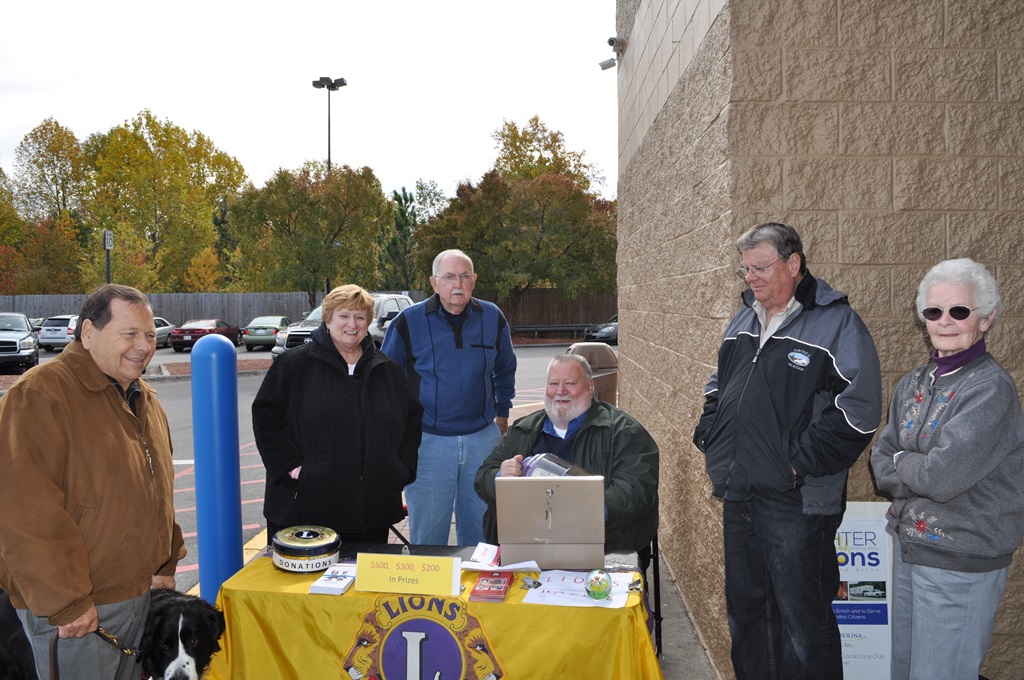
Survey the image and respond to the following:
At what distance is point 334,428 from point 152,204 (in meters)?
43.5

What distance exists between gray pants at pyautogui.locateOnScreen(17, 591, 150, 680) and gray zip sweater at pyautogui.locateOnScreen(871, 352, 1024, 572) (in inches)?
108

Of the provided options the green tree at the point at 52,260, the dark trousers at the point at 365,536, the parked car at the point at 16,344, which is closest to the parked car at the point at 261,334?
the parked car at the point at 16,344

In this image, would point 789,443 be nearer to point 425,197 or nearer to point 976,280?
point 976,280

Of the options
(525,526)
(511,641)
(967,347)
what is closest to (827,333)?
(967,347)

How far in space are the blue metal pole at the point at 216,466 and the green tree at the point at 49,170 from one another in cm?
4937

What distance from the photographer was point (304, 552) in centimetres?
302

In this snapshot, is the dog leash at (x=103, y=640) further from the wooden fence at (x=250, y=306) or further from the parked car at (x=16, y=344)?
the wooden fence at (x=250, y=306)

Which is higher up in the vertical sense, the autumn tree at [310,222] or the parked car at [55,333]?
the autumn tree at [310,222]

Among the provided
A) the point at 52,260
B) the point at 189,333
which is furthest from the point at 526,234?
the point at 52,260

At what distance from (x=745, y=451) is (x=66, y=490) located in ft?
7.74

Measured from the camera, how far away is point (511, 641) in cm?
269

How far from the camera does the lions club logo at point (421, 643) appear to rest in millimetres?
2711

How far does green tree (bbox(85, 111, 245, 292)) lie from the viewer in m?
38.9

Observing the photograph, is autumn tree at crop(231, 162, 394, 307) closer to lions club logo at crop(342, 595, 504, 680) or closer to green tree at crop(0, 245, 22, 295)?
green tree at crop(0, 245, 22, 295)
